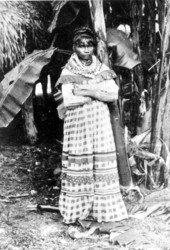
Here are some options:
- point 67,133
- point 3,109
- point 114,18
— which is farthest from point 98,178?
point 114,18

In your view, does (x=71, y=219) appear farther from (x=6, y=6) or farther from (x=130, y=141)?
(x=6, y=6)

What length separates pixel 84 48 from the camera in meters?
3.27

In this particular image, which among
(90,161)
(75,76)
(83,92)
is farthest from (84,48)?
(90,161)

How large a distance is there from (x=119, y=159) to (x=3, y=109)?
1.21 meters

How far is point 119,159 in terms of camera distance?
3793 millimetres

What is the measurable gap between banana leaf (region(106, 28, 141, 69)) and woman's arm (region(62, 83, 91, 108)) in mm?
648

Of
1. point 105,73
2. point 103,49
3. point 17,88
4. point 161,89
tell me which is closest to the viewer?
point 105,73

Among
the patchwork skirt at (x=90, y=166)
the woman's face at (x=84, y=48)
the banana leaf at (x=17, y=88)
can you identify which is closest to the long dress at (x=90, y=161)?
the patchwork skirt at (x=90, y=166)

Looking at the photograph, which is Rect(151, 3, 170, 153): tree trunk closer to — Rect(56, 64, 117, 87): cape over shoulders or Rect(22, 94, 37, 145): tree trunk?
Rect(56, 64, 117, 87): cape over shoulders

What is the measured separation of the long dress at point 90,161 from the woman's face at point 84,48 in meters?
0.15

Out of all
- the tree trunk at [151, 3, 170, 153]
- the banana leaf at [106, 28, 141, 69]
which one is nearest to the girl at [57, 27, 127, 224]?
the banana leaf at [106, 28, 141, 69]

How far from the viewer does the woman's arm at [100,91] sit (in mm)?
3244

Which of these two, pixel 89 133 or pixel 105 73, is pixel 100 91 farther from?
pixel 89 133

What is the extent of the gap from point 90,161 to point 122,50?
1143 millimetres
